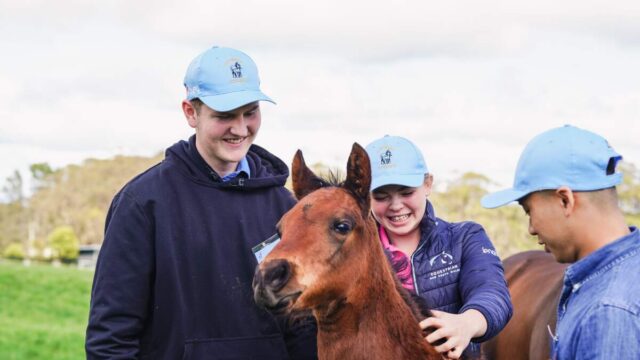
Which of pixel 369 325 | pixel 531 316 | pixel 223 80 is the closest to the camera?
pixel 369 325

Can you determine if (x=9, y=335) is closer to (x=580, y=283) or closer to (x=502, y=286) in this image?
(x=502, y=286)

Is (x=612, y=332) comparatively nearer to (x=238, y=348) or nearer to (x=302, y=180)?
(x=302, y=180)

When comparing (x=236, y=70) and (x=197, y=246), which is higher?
(x=236, y=70)

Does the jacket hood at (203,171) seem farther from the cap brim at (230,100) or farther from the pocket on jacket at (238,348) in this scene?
the pocket on jacket at (238,348)

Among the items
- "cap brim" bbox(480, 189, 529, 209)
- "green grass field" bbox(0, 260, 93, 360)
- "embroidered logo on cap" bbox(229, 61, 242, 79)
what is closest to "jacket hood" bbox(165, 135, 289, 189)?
"embroidered logo on cap" bbox(229, 61, 242, 79)

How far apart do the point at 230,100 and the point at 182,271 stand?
3.27 ft

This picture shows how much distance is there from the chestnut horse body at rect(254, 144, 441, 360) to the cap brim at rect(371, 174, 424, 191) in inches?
27.4

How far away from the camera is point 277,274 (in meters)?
3.79

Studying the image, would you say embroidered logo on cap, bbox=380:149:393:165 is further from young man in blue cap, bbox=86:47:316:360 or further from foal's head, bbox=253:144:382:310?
young man in blue cap, bbox=86:47:316:360

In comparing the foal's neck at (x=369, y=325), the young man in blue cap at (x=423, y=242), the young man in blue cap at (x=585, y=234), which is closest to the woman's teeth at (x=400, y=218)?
the young man in blue cap at (x=423, y=242)

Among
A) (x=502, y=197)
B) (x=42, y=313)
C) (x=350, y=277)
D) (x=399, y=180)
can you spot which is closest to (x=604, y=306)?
(x=502, y=197)

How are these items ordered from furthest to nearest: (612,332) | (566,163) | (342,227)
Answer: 1. (342,227)
2. (566,163)
3. (612,332)

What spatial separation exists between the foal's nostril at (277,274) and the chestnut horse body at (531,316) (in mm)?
4259

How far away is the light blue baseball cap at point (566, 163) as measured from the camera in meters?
3.32
